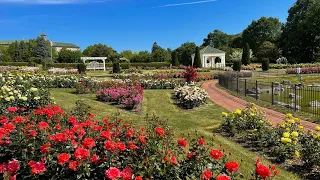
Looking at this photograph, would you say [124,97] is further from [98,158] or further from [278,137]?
[98,158]

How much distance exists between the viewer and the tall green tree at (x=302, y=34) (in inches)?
1719

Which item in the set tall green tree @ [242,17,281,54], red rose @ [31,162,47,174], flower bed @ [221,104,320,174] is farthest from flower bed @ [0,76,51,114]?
tall green tree @ [242,17,281,54]

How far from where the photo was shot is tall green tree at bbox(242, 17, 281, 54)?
6538 centimetres

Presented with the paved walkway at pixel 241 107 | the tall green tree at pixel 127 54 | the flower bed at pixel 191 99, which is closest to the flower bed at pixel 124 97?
the flower bed at pixel 191 99

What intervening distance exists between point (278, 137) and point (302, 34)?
47.0 m

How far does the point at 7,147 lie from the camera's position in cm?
336

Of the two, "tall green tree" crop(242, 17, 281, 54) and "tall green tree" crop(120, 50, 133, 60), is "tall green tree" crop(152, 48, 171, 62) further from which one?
"tall green tree" crop(242, 17, 281, 54)

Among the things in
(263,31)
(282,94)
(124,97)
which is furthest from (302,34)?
(124,97)

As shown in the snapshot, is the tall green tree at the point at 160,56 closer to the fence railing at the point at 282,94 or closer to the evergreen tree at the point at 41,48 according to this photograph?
the fence railing at the point at 282,94

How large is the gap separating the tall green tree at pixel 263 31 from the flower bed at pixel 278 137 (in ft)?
202

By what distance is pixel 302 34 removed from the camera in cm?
4625

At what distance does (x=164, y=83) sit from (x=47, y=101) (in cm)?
1016

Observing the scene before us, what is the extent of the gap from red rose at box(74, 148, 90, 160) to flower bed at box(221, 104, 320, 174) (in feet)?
12.0

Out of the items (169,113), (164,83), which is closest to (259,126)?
(169,113)
